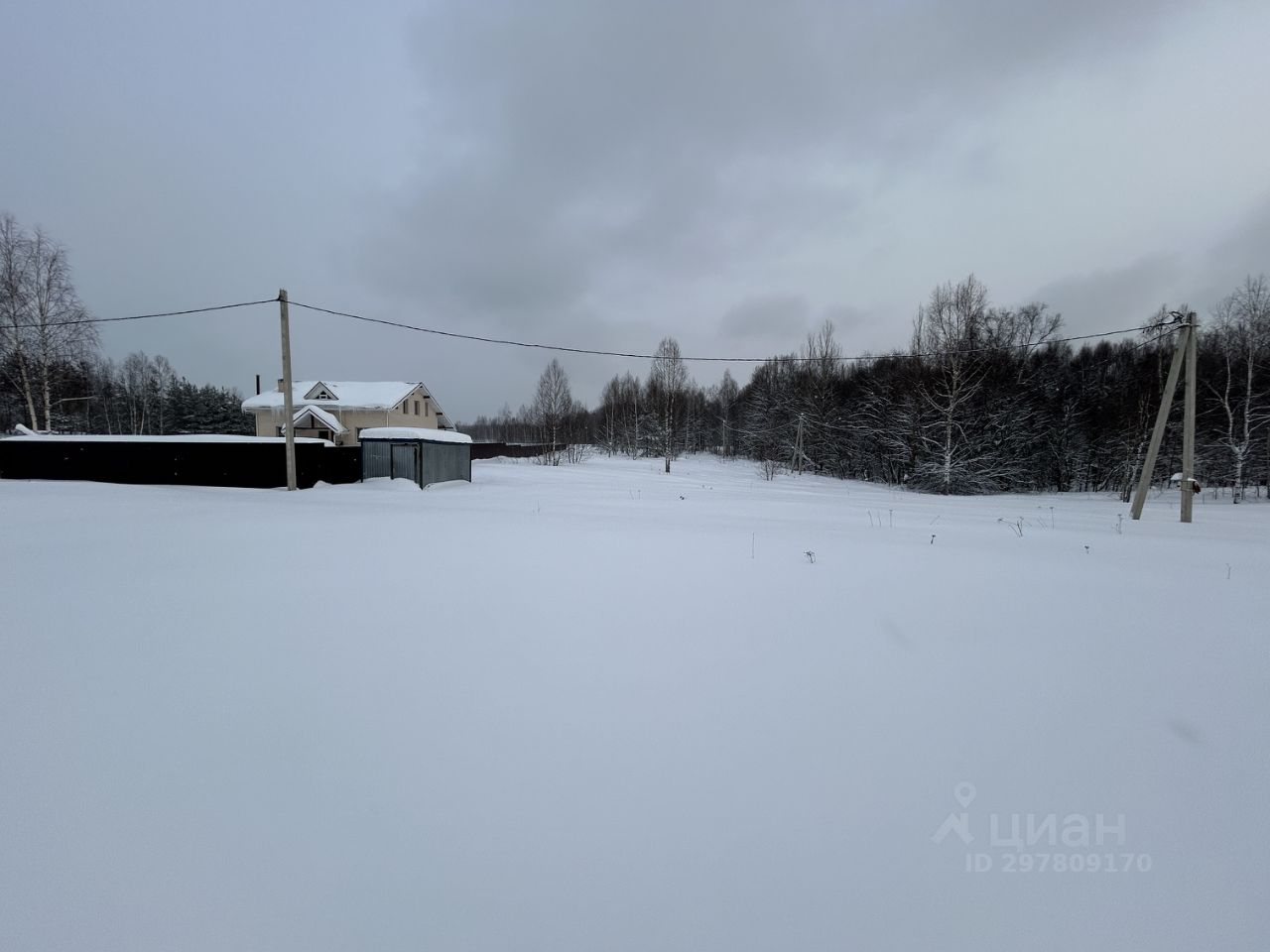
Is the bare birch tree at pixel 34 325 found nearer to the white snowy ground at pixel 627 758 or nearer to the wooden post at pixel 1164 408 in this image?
the white snowy ground at pixel 627 758

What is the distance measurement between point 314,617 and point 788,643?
4.38 meters

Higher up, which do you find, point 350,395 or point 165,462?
point 350,395

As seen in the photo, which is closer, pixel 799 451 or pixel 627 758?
pixel 627 758

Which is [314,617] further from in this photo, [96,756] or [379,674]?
[96,756]

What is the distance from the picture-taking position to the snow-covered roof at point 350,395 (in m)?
32.3

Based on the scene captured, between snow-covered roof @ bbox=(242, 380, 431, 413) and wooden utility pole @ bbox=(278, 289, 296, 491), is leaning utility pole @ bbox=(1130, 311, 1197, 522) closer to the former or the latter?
wooden utility pole @ bbox=(278, 289, 296, 491)

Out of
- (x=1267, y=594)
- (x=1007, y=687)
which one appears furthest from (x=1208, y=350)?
(x=1007, y=687)

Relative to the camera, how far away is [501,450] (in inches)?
1921

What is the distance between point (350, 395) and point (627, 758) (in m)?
39.3

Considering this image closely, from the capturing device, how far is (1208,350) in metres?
25.1

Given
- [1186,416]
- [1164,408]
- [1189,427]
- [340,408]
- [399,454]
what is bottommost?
[399,454]

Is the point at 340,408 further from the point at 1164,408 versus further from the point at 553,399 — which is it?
the point at 1164,408

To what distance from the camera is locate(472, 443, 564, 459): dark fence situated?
152ft

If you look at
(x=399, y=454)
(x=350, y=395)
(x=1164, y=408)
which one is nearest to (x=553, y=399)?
(x=350, y=395)
